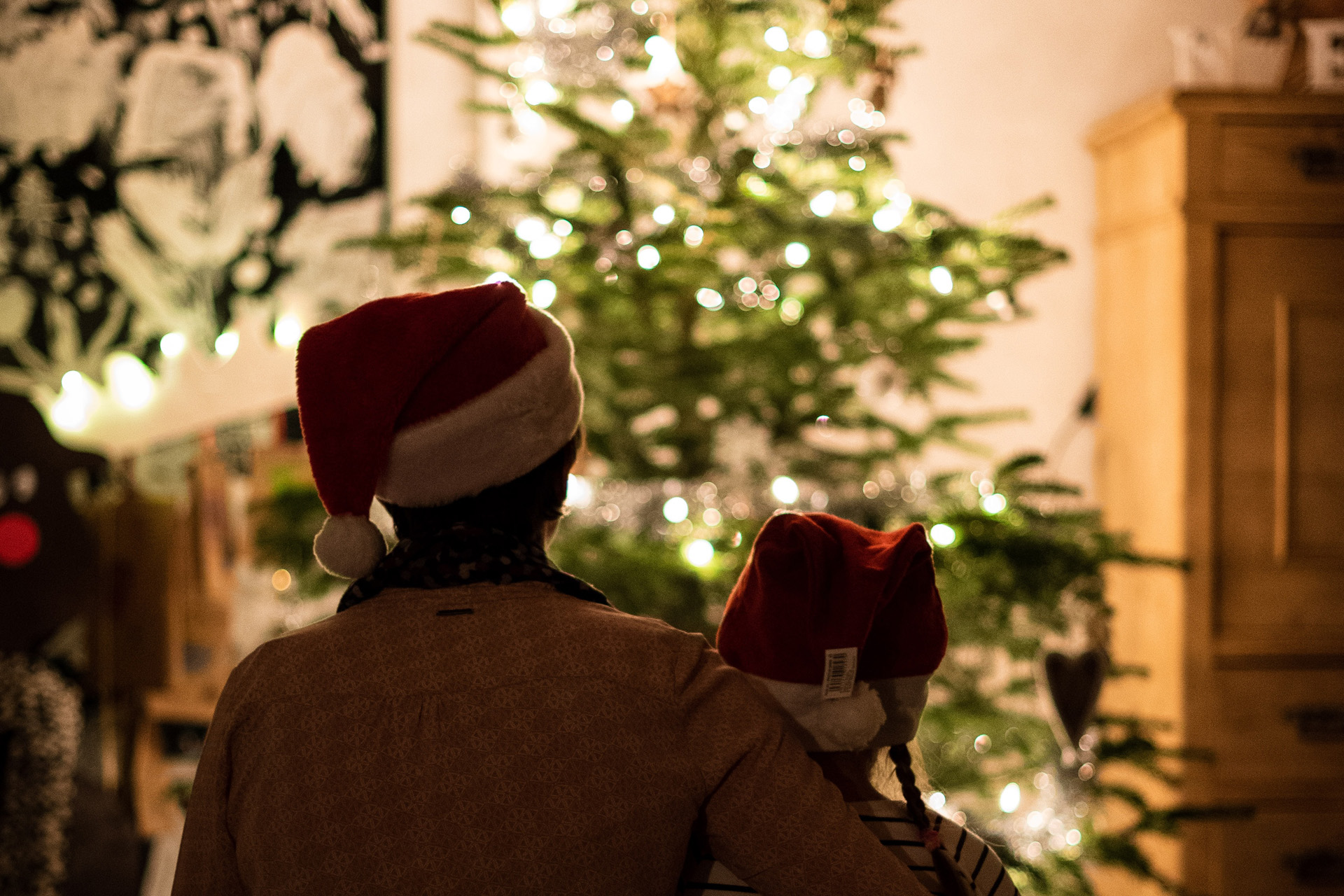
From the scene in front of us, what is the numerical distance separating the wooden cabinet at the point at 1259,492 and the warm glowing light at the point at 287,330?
1.99 meters

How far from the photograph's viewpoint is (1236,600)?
217cm

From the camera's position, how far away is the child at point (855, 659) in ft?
2.48

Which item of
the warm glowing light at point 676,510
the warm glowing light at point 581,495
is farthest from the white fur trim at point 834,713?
the warm glowing light at point 581,495

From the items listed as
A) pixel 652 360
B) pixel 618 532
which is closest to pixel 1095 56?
pixel 652 360

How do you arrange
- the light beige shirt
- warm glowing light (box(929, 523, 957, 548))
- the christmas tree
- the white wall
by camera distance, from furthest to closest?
1. the white wall
2. the christmas tree
3. warm glowing light (box(929, 523, 957, 548))
4. the light beige shirt

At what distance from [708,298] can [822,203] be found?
Result: 257 millimetres

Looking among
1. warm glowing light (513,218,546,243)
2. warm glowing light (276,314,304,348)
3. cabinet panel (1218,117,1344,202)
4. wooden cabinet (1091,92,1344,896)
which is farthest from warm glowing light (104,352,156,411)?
cabinet panel (1218,117,1344,202)

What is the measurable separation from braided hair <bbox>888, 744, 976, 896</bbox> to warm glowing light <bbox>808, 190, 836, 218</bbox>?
1084mm

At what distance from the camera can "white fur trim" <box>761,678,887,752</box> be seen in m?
0.75

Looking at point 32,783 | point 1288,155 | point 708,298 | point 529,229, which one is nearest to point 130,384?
point 32,783

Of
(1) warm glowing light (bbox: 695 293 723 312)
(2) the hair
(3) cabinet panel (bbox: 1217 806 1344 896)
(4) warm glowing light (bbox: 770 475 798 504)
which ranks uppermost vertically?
(1) warm glowing light (bbox: 695 293 723 312)

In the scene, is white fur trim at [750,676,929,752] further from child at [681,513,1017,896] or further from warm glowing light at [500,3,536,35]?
warm glowing light at [500,3,536,35]

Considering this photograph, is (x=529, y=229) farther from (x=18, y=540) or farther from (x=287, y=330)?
(x=18, y=540)

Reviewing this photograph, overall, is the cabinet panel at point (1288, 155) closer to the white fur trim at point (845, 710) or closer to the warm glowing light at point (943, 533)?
the warm glowing light at point (943, 533)
